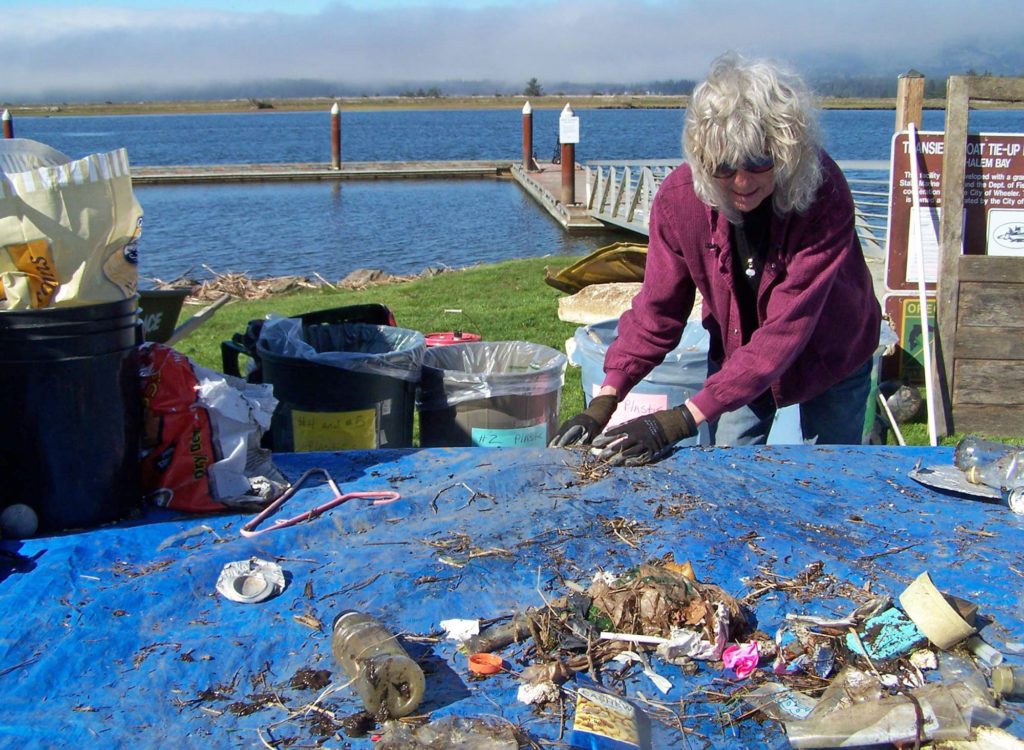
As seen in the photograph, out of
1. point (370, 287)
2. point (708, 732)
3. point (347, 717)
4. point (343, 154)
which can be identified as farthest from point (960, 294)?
point (343, 154)

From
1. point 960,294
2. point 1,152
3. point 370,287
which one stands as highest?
point 1,152

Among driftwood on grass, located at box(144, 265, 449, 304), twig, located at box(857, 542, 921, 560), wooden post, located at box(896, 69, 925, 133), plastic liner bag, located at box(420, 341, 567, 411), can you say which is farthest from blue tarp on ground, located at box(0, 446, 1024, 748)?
driftwood on grass, located at box(144, 265, 449, 304)

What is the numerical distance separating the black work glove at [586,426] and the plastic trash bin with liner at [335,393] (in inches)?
35.3

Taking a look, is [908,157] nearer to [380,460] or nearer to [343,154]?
[380,460]

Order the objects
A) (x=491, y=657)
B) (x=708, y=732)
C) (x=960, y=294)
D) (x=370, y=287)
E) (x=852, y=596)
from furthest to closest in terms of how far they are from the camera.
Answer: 1. (x=370, y=287)
2. (x=960, y=294)
3. (x=852, y=596)
4. (x=491, y=657)
5. (x=708, y=732)

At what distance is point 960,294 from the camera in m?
5.12

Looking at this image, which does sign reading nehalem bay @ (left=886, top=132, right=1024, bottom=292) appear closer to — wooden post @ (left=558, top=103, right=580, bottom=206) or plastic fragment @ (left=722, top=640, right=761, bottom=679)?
plastic fragment @ (left=722, top=640, right=761, bottom=679)

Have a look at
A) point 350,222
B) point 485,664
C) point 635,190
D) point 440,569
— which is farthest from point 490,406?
point 350,222

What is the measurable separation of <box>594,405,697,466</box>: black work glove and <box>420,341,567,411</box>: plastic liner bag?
0.95 m

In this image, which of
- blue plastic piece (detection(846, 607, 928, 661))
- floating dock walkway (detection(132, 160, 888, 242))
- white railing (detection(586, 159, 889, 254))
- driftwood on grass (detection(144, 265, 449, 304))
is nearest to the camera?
blue plastic piece (detection(846, 607, 928, 661))

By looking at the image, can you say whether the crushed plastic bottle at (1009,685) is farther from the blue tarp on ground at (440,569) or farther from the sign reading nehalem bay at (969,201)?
the sign reading nehalem bay at (969,201)

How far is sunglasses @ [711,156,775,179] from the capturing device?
2.38m

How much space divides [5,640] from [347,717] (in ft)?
2.47

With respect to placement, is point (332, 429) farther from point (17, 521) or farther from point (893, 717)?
point (893, 717)
